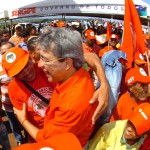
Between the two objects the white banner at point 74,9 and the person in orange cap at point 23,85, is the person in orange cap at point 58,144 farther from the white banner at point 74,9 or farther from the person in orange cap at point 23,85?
the white banner at point 74,9

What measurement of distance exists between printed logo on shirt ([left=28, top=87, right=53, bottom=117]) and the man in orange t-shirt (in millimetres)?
577

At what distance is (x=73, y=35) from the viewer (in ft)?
5.15

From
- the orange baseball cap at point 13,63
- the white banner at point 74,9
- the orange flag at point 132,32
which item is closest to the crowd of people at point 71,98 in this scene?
the orange baseball cap at point 13,63

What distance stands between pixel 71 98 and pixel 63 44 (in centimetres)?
28

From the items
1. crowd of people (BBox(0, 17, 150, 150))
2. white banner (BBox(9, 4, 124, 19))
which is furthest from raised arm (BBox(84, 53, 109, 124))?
white banner (BBox(9, 4, 124, 19))

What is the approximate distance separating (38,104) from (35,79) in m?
0.20

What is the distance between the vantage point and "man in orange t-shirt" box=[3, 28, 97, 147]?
1.51 m

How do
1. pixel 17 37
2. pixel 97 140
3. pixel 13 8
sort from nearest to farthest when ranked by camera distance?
pixel 97 140
pixel 17 37
pixel 13 8

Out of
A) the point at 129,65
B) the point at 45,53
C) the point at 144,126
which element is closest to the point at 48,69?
the point at 45,53

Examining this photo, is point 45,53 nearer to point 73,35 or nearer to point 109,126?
point 73,35

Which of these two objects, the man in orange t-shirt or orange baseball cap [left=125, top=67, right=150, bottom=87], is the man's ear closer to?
the man in orange t-shirt

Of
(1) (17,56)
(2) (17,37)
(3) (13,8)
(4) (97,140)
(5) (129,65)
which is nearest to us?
(4) (97,140)

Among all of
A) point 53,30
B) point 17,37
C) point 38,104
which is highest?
point 53,30

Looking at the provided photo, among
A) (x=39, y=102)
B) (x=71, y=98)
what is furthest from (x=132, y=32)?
(x=71, y=98)
